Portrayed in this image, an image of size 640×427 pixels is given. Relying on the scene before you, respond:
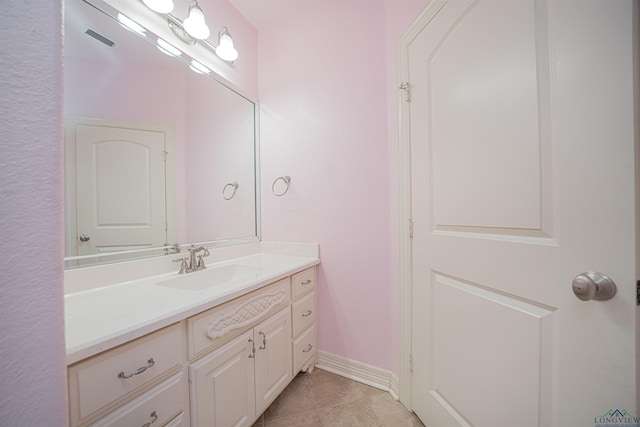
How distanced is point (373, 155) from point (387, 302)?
0.92 m

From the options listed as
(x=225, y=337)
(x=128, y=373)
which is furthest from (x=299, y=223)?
(x=128, y=373)

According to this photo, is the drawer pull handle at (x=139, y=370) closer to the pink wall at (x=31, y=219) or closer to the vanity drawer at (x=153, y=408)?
the vanity drawer at (x=153, y=408)

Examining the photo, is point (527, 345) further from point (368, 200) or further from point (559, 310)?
point (368, 200)

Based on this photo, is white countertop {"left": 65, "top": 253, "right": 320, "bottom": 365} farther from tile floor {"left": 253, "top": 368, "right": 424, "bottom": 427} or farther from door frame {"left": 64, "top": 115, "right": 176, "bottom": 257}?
tile floor {"left": 253, "top": 368, "right": 424, "bottom": 427}

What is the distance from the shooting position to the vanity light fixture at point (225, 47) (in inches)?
56.9

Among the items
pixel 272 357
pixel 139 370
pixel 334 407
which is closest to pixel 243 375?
pixel 272 357

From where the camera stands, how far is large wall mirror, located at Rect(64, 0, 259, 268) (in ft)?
3.04

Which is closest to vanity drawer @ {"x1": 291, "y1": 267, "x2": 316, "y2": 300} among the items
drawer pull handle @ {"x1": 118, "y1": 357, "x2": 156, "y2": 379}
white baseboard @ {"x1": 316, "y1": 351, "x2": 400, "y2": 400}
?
white baseboard @ {"x1": 316, "y1": 351, "x2": 400, "y2": 400}

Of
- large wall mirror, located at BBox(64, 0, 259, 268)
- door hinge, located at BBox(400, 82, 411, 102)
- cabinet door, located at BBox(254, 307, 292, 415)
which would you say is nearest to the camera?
large wall mirror, located at BBox(64, 0, 259, 268)

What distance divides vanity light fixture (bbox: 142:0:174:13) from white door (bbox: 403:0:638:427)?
4.13 feet

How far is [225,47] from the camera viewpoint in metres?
1.46

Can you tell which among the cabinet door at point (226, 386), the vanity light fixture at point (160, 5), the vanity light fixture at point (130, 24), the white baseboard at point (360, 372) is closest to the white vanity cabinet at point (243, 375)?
the cabinet door at point (226, 386)

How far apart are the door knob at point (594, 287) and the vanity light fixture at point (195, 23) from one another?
6.38 feet

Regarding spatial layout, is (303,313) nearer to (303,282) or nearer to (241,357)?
(303,282)
